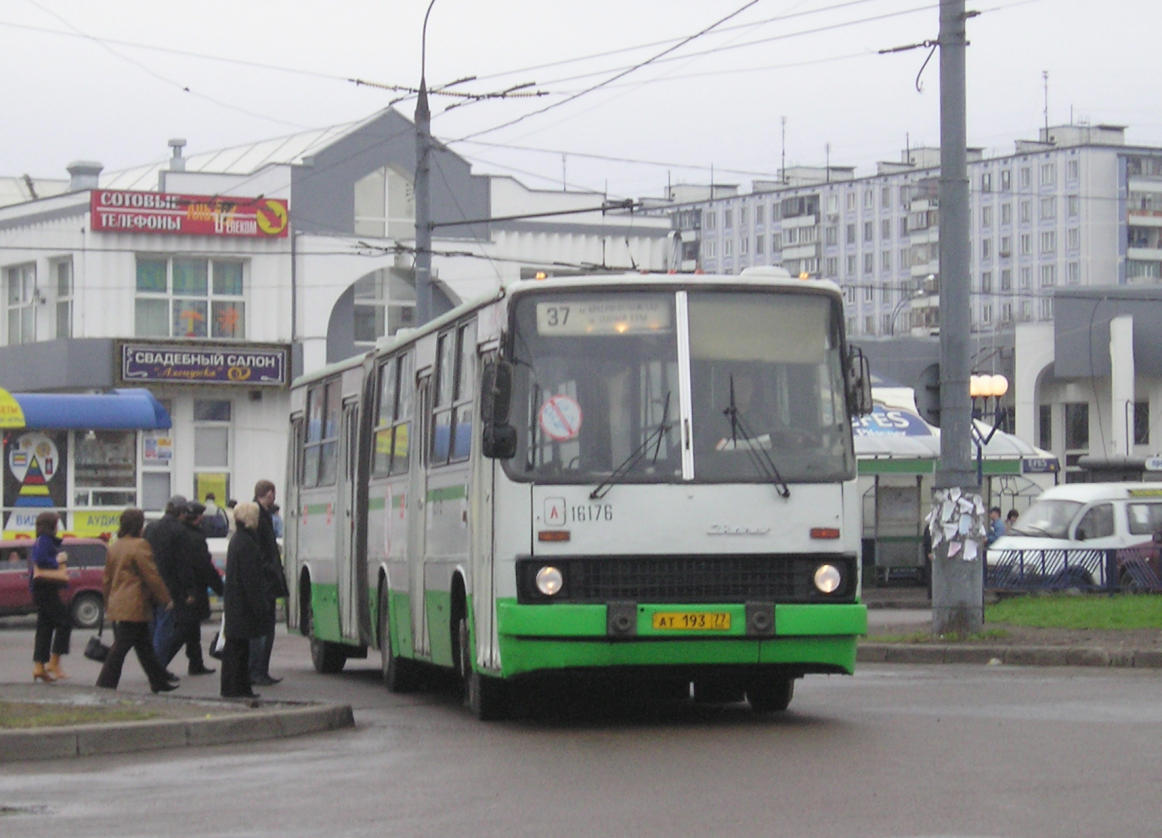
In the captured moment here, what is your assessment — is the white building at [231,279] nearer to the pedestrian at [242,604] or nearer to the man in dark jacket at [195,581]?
the man in dark jacket at [195,581]

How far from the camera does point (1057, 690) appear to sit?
1580 cm

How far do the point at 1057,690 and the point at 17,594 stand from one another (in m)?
19.6

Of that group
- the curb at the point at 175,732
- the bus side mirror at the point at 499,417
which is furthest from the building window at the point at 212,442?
the bus side mirror at the point at 499,417

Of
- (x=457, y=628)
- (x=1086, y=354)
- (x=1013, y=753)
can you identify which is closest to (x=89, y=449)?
(x=457, y=628)

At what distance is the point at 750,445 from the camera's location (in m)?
13.0

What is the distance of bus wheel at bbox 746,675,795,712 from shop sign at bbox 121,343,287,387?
34.4 metres

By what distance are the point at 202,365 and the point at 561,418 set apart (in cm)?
3575

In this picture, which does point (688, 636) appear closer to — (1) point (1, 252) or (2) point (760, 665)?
(2) point (760, 665)

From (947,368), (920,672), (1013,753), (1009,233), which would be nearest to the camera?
(1013,753)

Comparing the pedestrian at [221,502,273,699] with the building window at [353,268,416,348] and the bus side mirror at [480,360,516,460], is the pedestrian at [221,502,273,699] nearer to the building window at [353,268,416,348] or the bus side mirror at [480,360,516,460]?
the bus side mirror at [480,360,516,460]

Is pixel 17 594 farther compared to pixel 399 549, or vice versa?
pixel 17 594

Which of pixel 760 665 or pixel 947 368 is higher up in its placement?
pixel 947 368

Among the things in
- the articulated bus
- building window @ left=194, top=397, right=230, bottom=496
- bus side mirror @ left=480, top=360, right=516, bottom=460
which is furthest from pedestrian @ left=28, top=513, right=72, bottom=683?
building window @ left=194, top=397, right=230, bottom=496

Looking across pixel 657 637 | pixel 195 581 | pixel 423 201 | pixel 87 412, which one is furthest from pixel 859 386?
pixel 87 412
